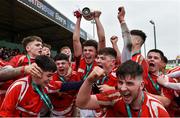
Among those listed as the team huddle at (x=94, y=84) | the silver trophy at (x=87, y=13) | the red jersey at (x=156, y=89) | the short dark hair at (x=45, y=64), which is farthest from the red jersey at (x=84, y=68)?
the short dark hair at (x=45, y=64)

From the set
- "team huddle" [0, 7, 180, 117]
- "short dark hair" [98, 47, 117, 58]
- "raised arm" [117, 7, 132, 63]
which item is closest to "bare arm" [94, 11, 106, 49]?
"team huddle" [0, 7, 180, 117]

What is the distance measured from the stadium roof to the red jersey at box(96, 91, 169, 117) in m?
8.77

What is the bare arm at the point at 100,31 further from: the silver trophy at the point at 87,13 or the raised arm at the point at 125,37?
the raised arm at the point at 125,37

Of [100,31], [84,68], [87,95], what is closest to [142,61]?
[84,68]

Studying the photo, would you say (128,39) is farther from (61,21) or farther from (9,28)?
(9,28)

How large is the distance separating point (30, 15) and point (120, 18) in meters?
11.0

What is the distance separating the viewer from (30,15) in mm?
14305

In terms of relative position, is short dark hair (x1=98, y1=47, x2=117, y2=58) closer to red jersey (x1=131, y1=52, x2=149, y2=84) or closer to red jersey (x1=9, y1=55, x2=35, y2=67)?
red jersey (x1=131, y1=52, x2=149, y2=84)

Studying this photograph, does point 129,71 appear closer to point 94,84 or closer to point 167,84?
point 167,84

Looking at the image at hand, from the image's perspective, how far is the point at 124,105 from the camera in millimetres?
2920

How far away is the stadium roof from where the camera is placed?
491 inches

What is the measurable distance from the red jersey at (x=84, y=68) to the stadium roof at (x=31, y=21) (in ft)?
22.4

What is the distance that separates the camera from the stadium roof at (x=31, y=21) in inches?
491

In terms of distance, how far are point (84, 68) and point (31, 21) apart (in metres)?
11.5
